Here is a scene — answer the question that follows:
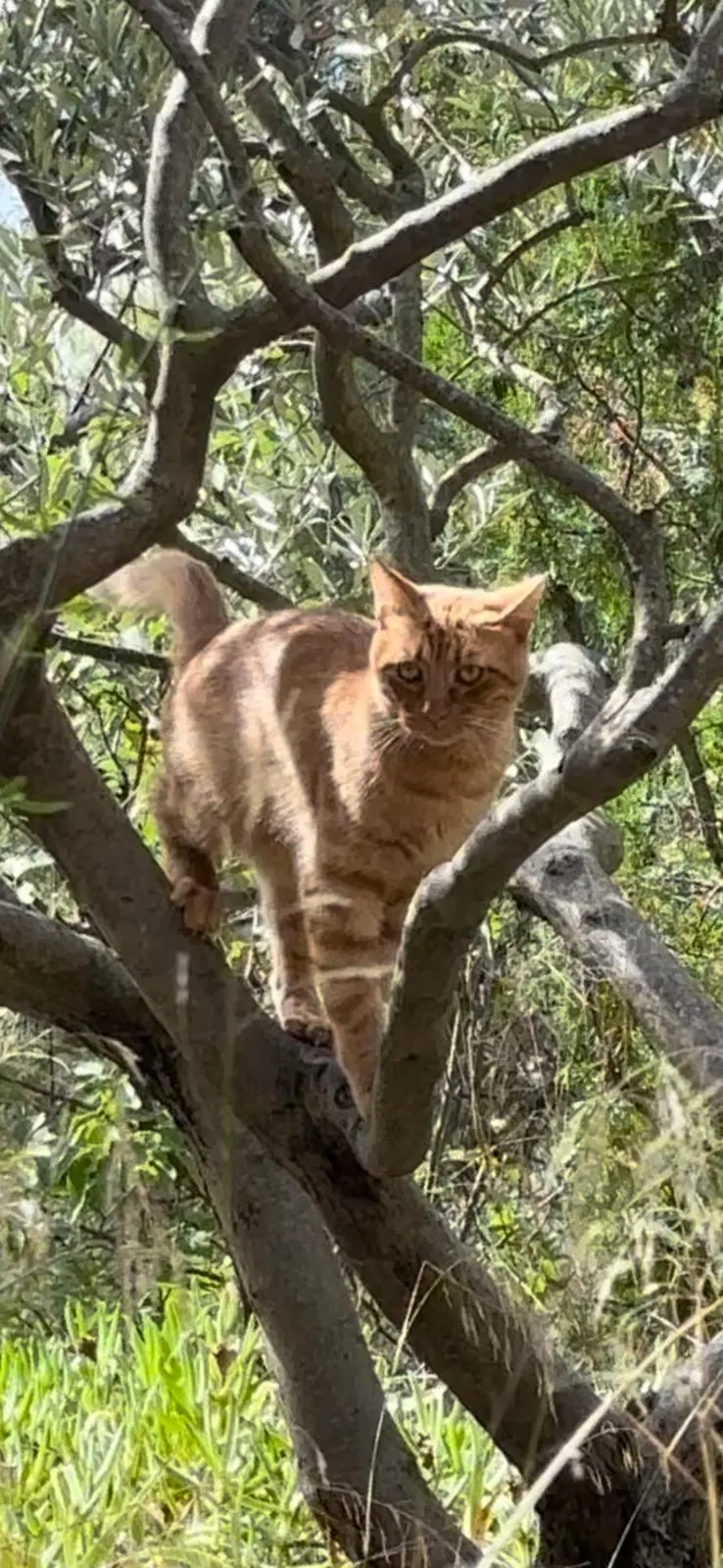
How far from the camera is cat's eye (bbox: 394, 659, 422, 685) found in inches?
66.7

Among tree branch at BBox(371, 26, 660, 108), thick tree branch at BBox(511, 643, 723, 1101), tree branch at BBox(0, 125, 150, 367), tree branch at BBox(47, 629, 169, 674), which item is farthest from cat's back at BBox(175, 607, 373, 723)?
tree branch at BBox(371, 26, 660, 108)

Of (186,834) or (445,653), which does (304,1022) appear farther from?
(445,653)

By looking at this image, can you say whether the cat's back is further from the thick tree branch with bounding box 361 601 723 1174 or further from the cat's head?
the thick tree branch with bounding box 361 601 723 1174

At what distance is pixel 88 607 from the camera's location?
1.37m

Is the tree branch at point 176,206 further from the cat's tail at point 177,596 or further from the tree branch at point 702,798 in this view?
the tree branch at point 702,798

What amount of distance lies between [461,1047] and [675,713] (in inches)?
53.5

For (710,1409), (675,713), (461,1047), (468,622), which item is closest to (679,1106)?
(710,1409)

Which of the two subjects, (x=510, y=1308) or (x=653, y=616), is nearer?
(x=653, y=616)

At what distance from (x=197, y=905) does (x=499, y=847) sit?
2.28ft

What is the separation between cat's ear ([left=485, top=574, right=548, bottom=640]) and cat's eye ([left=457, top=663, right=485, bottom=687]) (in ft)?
0.15

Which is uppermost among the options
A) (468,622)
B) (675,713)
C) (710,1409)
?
(468,622)

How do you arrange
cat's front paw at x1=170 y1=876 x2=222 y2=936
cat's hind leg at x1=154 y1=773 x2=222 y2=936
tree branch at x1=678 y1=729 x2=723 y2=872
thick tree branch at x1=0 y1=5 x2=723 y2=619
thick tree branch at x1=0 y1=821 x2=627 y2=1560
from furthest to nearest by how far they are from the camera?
tree branch at x1=678 y1=729 x2=723 y2=872 → cat's hind leg at x1=154 y1=773 x2=222 y2=936 → cat's front paw at x1=170 y1=876 x2=222 y2=936 → thick tree branch at x1=0 y1=821 x2=627 y2=1560 → thick tree branch at x1=0 y1=5 x2=723 y2=619

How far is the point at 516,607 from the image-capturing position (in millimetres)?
1694

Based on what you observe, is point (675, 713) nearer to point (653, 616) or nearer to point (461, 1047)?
point (653, 616)
